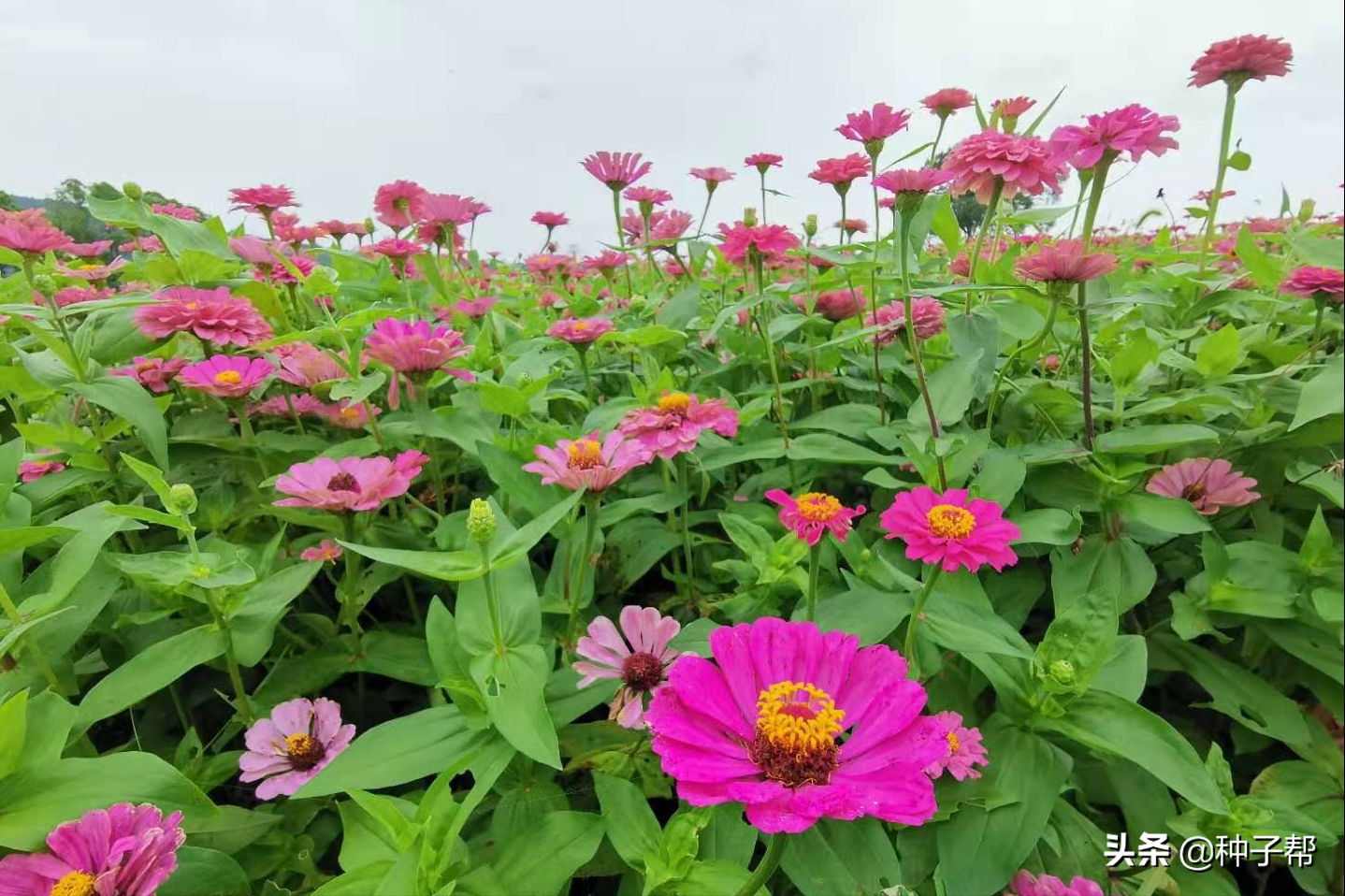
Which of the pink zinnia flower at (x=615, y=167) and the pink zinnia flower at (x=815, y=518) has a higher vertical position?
the pink zinnia flower at (x=615, y=167)

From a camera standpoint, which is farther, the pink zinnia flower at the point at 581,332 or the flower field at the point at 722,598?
the pink zinnia flower at the point at 581,332

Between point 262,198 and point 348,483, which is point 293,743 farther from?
point 262,198

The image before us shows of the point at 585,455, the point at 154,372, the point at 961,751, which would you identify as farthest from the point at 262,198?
the point at 961,751

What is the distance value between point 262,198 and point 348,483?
0.87 m

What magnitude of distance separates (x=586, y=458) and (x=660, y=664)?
0.74ft

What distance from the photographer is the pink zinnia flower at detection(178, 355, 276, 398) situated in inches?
33.4

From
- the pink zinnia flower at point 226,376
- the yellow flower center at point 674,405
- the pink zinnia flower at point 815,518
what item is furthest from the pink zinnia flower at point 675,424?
the pink zinnia flower at point 226,376

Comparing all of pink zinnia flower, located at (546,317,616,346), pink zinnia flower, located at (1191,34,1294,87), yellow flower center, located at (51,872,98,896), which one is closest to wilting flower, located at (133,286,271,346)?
pink zinnia flower, located at (546,317,616,346)

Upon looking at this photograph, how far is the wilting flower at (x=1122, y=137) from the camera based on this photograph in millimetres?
742

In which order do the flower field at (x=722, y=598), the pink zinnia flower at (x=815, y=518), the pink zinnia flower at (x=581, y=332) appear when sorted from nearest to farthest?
the flower field at (x=722, y=598), the pink zinnia flower at (x=815, y=518), the pink zinnia flower at (x=581, y=332)

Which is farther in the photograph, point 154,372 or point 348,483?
point 154,372

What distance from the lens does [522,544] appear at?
23.9 inches

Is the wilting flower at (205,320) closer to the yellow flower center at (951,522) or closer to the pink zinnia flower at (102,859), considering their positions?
the pink zinnia flower at (102,859)

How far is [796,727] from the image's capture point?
47cm
